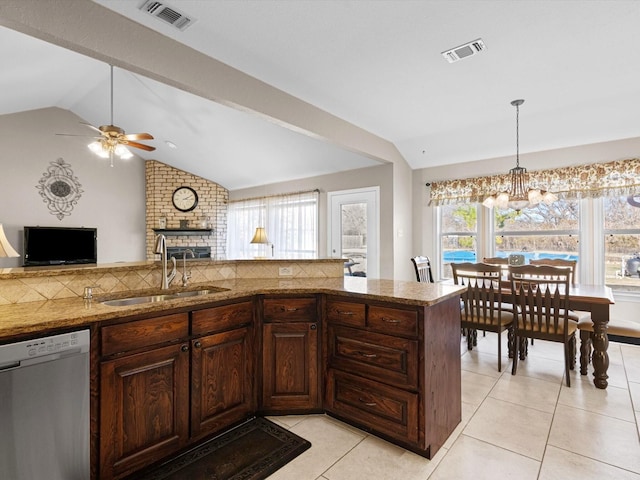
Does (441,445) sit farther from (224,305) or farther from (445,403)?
(224,305)

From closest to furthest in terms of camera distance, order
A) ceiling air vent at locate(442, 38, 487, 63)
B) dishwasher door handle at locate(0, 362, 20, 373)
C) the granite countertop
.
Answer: dishwasher door handle at locate(0, 362, 20, 373) < the granite countertop < ceiling air vent at locate(442, 38, 487, 63)

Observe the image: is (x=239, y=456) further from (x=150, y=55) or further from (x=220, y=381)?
(x=150, y=55)

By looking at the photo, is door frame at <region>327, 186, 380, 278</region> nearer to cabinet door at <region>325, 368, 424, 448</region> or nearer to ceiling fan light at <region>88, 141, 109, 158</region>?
cabinet door at <region>325, 368, 424, 448</region>

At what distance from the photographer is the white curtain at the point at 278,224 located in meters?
6.21

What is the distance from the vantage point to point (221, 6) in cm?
216

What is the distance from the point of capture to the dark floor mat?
1.83m

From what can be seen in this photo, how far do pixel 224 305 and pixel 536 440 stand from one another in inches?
83.0

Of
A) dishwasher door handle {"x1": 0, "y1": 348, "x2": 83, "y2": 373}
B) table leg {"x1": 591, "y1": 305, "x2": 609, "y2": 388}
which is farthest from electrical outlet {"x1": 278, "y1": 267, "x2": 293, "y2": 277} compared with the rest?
table leg {"x1": 591, "y1": 305, "x2": 609, "y2": 388}

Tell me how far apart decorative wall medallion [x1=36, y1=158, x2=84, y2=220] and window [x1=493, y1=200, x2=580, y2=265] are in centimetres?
731

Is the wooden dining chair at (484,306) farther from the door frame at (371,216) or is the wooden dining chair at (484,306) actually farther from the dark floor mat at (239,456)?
the dark floor mat at (239,456)

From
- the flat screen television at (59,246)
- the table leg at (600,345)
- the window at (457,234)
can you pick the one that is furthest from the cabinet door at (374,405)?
the flat screen television at (59,246)

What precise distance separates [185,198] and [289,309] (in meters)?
5.97

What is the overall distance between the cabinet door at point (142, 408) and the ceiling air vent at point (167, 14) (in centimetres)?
208

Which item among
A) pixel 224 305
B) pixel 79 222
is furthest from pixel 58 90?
pixel 224 305
